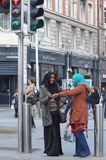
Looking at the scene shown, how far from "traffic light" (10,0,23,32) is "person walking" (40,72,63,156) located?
1.39 meters

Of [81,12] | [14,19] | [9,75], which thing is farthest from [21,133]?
[81,12]

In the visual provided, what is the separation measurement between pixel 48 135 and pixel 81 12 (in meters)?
45.8

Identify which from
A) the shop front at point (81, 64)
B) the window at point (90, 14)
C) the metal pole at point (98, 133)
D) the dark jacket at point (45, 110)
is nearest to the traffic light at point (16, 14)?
the dark jacket at point (45, 110)

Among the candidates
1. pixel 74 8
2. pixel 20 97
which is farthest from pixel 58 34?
pixel 20 97

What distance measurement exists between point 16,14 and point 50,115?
8.15 ft

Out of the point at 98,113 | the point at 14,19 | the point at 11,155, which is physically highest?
the point at 14,19

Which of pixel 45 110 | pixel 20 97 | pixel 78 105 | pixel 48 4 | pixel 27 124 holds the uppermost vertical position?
pixel 48 4

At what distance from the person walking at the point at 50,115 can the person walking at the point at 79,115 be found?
0.34m

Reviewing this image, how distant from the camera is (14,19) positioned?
12656 millimetres

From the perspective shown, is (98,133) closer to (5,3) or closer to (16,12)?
(16,12)

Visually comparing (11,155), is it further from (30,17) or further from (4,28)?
(4,28)

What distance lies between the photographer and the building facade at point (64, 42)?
4412cm

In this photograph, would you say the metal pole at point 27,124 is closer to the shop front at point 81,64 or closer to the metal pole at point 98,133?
the metal pole at point 98,133

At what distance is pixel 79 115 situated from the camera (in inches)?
466
